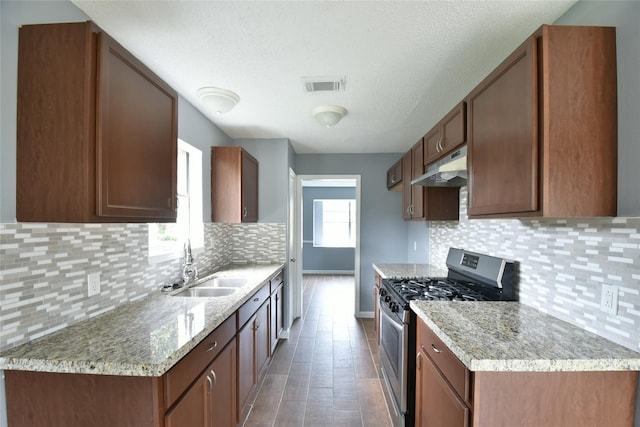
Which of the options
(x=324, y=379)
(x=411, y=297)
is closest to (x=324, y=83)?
(x=411, y=297)

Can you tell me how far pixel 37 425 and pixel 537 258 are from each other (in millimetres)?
2451

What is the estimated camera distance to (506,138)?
1.25 meters

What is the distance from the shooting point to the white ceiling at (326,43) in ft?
4.13

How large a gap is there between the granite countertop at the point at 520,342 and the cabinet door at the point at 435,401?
0.23 meters

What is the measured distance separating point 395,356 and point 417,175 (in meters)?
1.61

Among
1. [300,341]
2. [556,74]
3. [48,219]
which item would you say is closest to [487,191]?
[556,74]

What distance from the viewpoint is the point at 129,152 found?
1.15 metres

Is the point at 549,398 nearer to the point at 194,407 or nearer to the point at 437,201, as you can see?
the point at 194,407

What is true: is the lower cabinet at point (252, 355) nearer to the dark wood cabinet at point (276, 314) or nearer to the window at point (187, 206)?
the dark wood cabinet at point (276, 314)

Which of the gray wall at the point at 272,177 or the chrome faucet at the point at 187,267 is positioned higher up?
the gray wall at the point at 272,177

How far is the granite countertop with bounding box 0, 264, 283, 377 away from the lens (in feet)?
3.17

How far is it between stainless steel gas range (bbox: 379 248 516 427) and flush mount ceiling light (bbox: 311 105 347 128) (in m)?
1.53

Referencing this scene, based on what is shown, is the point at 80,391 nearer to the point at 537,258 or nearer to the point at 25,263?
the point at 25,263

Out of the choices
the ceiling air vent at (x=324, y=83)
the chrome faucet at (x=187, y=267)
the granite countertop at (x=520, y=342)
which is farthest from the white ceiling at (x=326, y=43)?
the granite countertop at (x=520, y=342)
